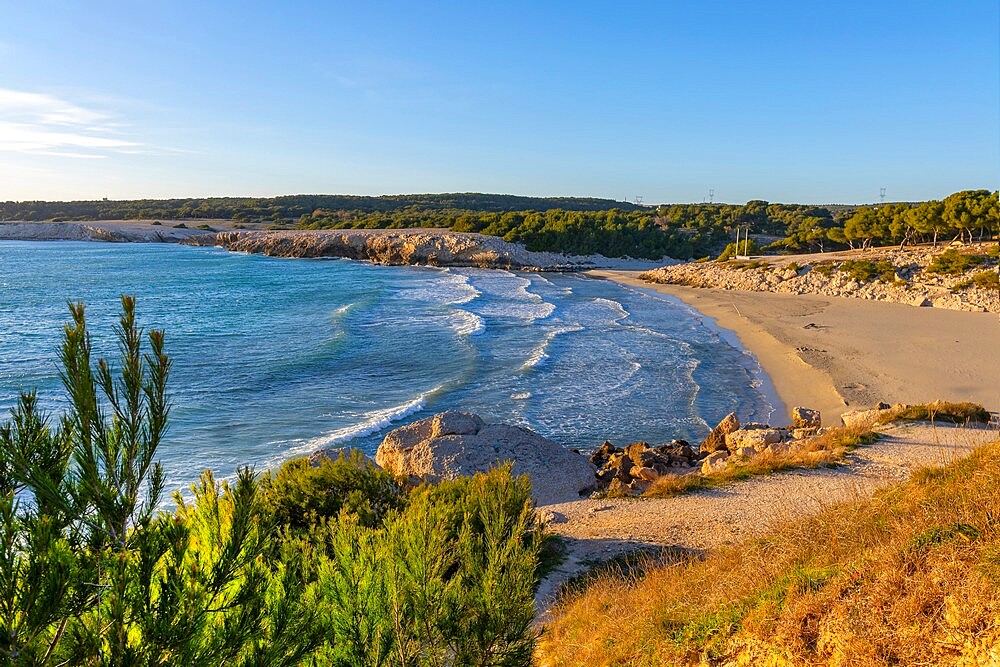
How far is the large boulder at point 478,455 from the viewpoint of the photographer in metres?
11.7

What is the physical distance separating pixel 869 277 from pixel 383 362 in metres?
33.5

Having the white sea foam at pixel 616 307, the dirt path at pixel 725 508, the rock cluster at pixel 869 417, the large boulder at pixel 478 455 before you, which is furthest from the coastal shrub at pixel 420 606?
the white sea foam at pixel 616 307

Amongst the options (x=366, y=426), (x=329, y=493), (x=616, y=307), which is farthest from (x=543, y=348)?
(x=329, y=493)

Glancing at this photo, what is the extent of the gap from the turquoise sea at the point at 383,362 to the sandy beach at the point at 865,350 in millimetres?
1546

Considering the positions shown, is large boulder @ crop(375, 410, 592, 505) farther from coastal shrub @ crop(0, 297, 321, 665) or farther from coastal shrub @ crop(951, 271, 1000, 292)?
coastal shrub @ crop(951, 271, 1000, 292)

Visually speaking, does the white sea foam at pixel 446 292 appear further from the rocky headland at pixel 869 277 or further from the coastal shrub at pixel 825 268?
the coastal shrub at pixel 825 268

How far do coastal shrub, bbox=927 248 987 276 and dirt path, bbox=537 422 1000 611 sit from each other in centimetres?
3070

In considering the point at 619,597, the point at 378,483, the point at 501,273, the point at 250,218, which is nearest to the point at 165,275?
the point at 501,273

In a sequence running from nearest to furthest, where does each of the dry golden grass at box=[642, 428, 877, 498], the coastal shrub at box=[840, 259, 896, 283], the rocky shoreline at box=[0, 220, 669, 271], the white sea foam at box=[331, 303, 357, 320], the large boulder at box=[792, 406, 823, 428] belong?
the dry golden grass at box=[642, 428, 877, 498]
the large boulder at box=[792, 406, 823, 428]
the white sea foam at box=[331, 303, 357, 320]
the coastal shrub at box=[840, 259, 896, 283]
the rocky shoreline at box=[0, 220, 669, 271]

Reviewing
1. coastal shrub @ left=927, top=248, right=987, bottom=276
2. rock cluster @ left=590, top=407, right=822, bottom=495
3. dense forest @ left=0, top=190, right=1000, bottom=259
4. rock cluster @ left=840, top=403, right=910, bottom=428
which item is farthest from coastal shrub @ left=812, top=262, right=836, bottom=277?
rock cluster @ left=590, top=407, right=822, bottom=495

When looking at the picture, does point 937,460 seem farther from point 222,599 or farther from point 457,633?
point 222,599

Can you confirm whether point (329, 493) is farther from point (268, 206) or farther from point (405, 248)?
point (268, 206)

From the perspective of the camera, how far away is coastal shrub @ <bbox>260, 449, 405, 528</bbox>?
845 cm

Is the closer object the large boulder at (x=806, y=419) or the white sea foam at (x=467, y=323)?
the large boulder at (x=806, y=419)
